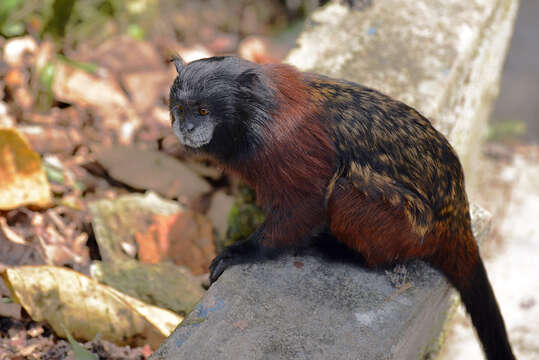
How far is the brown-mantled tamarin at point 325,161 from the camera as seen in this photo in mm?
2291

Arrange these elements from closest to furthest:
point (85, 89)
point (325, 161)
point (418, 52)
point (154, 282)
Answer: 1. point (325, 161)
2. point (154, 282)
3. point (418, 52)
4. point (85, 89)

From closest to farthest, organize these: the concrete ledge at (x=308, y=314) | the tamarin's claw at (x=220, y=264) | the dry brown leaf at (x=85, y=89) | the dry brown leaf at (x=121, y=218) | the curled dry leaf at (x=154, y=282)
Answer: the concrete ledge at (x=308, y=314) → the tamarin's claw at (x=220, y=264) → the curled dry leaf at (x=154, y=282) → the dry brown leaf at (x=121, y=218) → the dry brown leaf at (x=85, y=89)

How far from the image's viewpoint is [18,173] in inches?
121

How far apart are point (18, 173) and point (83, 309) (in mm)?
975

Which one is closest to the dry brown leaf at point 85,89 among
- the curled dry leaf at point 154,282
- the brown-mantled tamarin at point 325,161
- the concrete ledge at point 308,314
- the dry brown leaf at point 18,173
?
the dry brown leaf at point 18,173

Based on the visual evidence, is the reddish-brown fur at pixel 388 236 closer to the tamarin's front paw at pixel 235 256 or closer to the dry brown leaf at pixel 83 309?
the tamarin's front paw at pixel 235 256

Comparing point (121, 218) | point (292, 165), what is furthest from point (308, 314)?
point (121, 218)

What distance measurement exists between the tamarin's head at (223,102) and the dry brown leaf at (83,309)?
82cm

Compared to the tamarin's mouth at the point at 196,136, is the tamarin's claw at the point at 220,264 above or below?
below

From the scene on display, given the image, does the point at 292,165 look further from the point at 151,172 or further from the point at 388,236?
the point at 151,172

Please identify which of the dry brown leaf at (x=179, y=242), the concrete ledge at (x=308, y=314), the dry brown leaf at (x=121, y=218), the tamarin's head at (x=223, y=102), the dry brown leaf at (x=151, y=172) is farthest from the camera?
the dry brown leaf at (x=151, y=172)

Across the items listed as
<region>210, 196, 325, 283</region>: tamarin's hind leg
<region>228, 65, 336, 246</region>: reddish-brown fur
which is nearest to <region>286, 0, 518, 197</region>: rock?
<region>228, 65, 336, 246</region>: reddish-brown fur

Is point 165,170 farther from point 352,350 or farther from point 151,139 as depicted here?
point 352,350

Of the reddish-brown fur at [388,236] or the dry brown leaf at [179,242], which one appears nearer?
the reddish-brown fur at [388,236]
